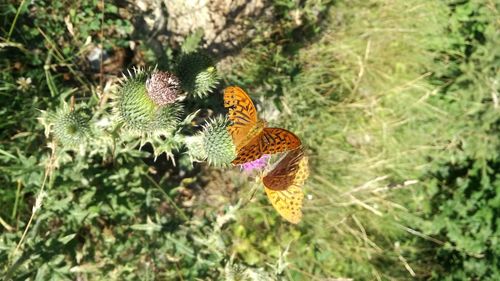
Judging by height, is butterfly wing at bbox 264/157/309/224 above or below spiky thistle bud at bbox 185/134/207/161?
below

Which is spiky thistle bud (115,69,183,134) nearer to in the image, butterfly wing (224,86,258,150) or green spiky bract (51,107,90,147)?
green spiky bract (51,107,90,147)

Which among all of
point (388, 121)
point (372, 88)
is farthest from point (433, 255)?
point (372, 88)

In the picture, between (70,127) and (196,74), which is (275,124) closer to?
(196,74)

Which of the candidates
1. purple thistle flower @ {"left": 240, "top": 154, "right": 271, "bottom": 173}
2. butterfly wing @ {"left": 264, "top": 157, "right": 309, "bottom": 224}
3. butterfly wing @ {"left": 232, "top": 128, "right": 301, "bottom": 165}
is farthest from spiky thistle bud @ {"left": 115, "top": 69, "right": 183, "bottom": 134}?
butterfly wing @ {"left": 264, "top": 157, "right": 309, "bottom": 224}

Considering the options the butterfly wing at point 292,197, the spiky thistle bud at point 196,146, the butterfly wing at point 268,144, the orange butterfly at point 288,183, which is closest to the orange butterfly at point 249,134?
the butterfly wing at point 268,144

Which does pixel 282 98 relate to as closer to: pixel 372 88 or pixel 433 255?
pixel 372 88

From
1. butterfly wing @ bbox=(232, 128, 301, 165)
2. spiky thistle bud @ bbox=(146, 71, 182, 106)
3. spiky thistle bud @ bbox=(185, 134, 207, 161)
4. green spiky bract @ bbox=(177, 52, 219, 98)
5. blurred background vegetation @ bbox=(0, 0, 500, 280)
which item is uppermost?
spiky thistle bud @ bbox=(146, 71, 182, 106)

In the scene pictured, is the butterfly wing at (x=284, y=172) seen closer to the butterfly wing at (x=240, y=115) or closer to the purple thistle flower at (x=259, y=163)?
the purple thistle flower at (x=259, y=163)
